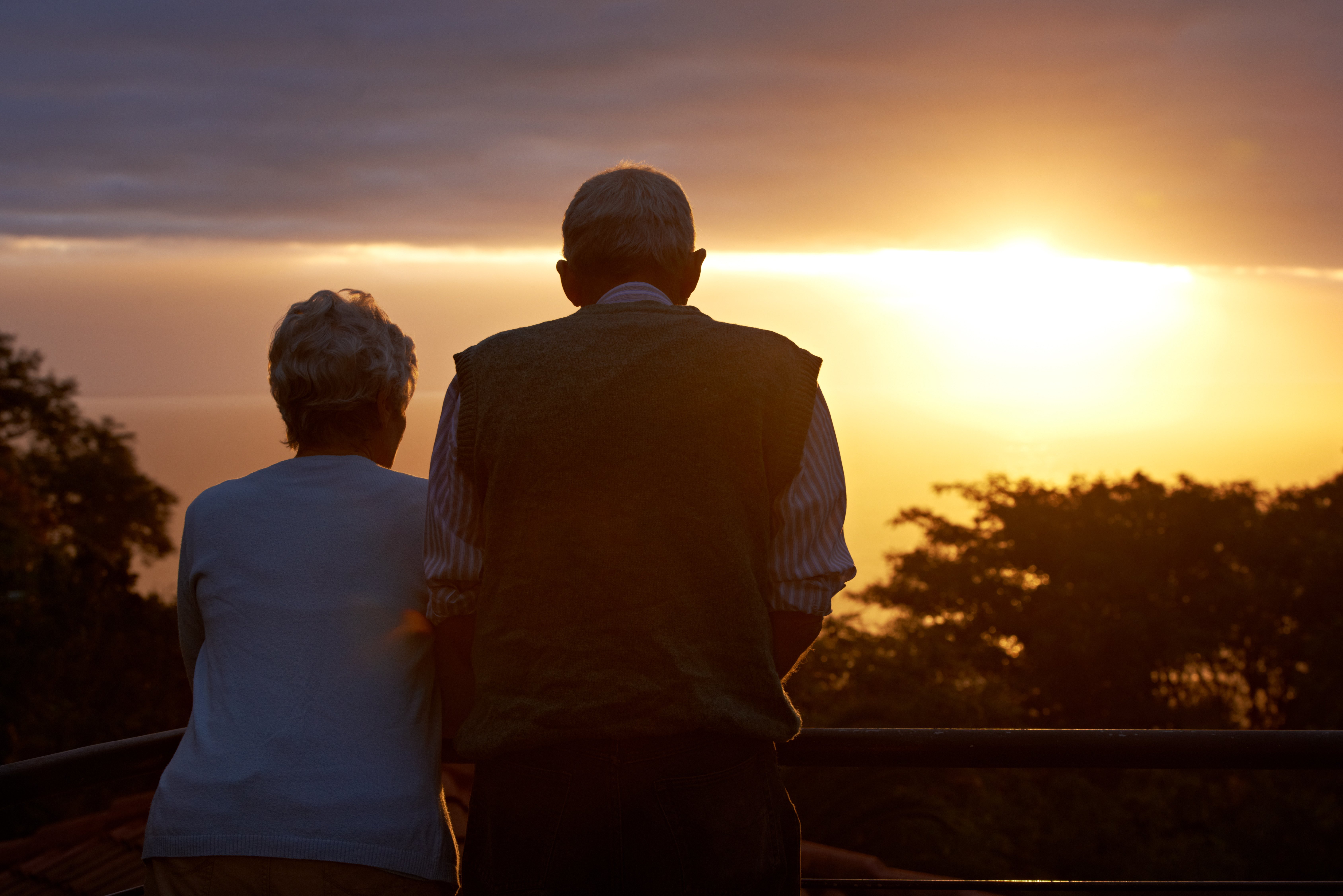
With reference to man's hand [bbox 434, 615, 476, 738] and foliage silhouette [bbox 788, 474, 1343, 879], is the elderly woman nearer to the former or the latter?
man's hand [bbox 434, 615, 476, 738]

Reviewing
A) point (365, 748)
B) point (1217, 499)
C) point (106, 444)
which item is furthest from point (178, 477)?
point (365, 748)

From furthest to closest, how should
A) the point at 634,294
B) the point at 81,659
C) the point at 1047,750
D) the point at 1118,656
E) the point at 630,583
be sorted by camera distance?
the point at 1118,656
the point at 81,659
the point at 1047,750
the point at 634,294
the point at 630,583

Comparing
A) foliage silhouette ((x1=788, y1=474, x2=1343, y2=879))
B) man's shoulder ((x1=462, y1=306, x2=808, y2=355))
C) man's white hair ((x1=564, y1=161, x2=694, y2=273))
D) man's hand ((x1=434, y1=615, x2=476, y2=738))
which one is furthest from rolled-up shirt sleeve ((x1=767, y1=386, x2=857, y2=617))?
foliage silhouette ((x1=788, y1=474, x2=1343, y2=879))

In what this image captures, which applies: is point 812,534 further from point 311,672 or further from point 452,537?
point 311,672

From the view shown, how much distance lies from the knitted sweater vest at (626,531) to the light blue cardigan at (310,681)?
164 mm

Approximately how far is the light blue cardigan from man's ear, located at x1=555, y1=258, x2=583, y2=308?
1.27 feet

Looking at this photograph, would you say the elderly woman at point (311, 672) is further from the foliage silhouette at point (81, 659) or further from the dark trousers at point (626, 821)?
the foliage silhouette at point (81, 659)

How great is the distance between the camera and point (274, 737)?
1.46 m

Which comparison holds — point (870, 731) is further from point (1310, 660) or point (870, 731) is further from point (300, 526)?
point (1310, 660)

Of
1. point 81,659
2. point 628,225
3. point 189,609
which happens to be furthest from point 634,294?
point 81,659

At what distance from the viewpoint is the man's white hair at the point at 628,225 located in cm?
161

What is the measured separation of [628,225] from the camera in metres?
1.61

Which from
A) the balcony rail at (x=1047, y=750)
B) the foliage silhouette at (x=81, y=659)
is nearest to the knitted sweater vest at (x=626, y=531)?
the balcony rail at (x=1047, y=750)

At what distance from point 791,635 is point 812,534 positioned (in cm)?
16
